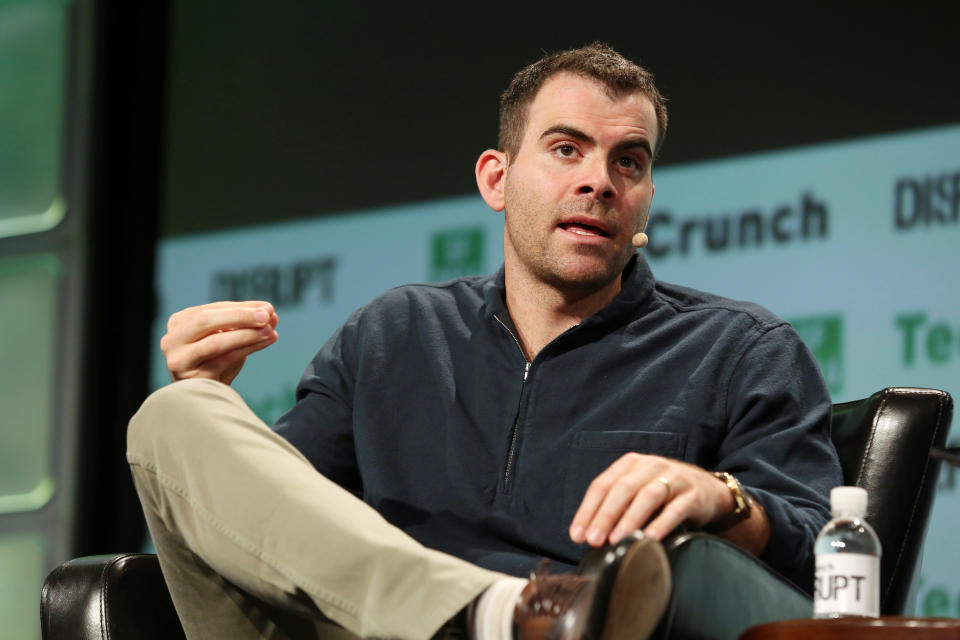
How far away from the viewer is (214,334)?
5.38 feet

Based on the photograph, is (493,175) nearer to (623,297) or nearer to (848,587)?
(623,297)

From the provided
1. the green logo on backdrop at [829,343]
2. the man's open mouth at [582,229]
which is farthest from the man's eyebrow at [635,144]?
the green logo on backdrop at [829,343]

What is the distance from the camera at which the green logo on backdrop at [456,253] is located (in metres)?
3.05

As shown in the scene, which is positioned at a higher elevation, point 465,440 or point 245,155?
point 245,155

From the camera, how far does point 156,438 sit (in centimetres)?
137

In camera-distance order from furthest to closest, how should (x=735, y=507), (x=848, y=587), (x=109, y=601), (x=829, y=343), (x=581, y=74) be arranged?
(x=829, y=343) → (x=581, y=74) → (x=109, y=601) → (x=735, y=507) → (x=848, y=587)

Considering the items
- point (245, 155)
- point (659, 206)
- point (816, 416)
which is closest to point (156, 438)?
point (816, 416)

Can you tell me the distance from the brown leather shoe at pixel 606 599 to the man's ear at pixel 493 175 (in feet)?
3.78

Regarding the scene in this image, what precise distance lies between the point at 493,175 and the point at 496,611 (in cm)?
118

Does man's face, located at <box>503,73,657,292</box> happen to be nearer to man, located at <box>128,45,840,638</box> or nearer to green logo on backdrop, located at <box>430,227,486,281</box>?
man, located at <box>128,45,840,638</box>

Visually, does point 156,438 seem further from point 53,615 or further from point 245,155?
point 245,155

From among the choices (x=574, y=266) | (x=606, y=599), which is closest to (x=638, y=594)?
(x=606, y=599)

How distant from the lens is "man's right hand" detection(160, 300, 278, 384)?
5.34ft

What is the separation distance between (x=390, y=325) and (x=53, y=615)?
0.70 meters
